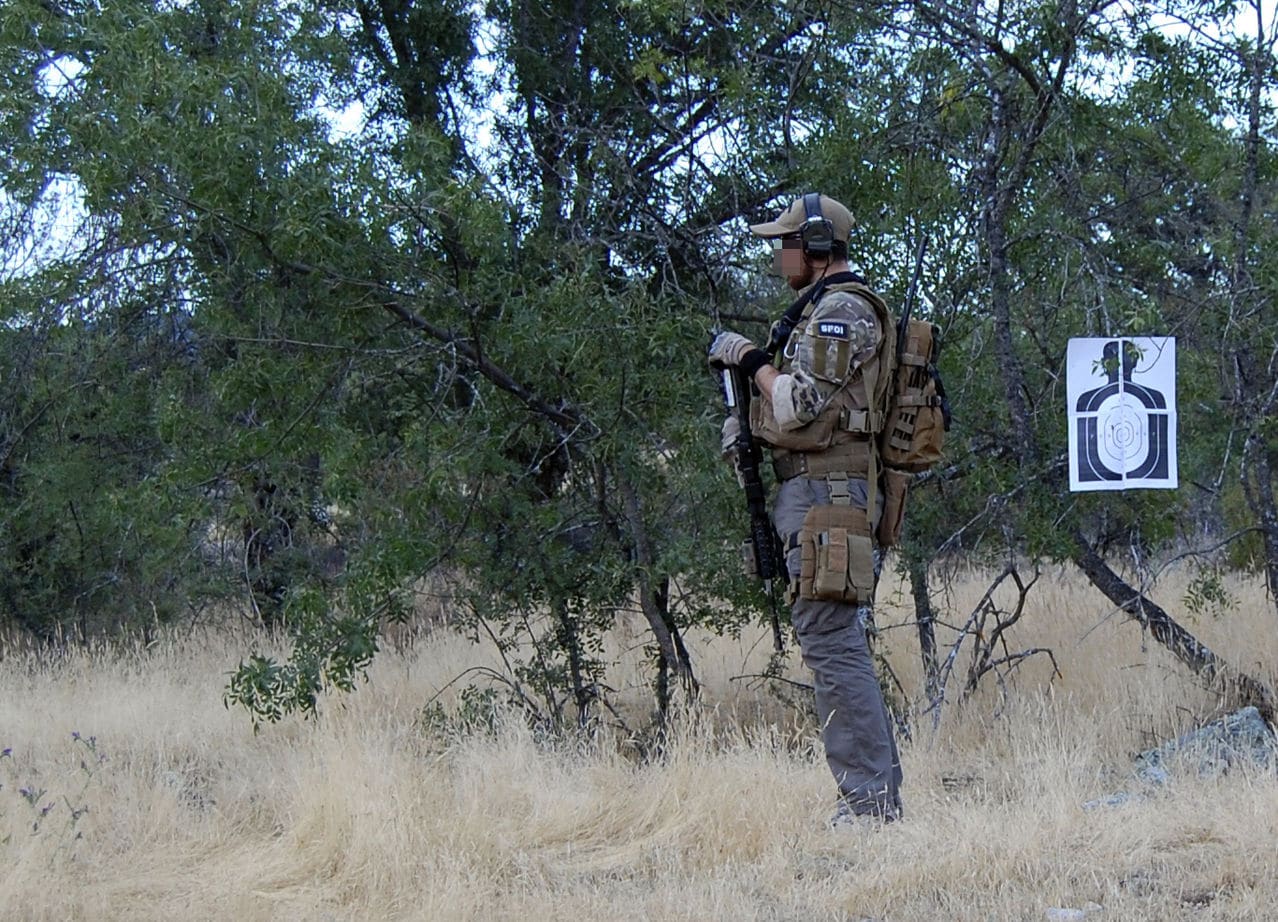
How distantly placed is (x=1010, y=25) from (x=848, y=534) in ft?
8.63

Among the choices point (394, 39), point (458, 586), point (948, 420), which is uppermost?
point (394, 39)

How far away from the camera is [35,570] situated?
36.1 feet

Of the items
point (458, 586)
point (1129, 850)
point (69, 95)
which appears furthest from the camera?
point (458, 586)

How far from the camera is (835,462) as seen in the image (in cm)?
487

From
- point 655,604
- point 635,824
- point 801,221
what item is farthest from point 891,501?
point 655,604

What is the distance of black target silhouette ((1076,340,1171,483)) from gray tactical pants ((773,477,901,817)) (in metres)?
1.58

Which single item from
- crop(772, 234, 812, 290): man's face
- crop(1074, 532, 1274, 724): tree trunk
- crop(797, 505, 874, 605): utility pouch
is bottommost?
crop(1074, 532, 1274, 724): tree trunk

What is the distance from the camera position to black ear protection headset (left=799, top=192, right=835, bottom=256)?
4.88 m

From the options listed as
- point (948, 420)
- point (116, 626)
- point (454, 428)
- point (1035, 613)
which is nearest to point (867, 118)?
point (948, 420)

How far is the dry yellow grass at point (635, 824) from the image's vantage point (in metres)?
4.18

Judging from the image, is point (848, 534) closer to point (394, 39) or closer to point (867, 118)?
point (867, 118)

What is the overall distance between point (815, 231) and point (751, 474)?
3.01 feet

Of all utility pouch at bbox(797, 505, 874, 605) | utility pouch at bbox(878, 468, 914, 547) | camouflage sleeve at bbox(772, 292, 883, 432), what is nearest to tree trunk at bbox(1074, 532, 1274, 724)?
utility pouch at bbox(878, 468, 914, 547)

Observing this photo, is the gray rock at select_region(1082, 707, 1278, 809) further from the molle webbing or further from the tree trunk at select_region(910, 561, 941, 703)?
the molle webbing
